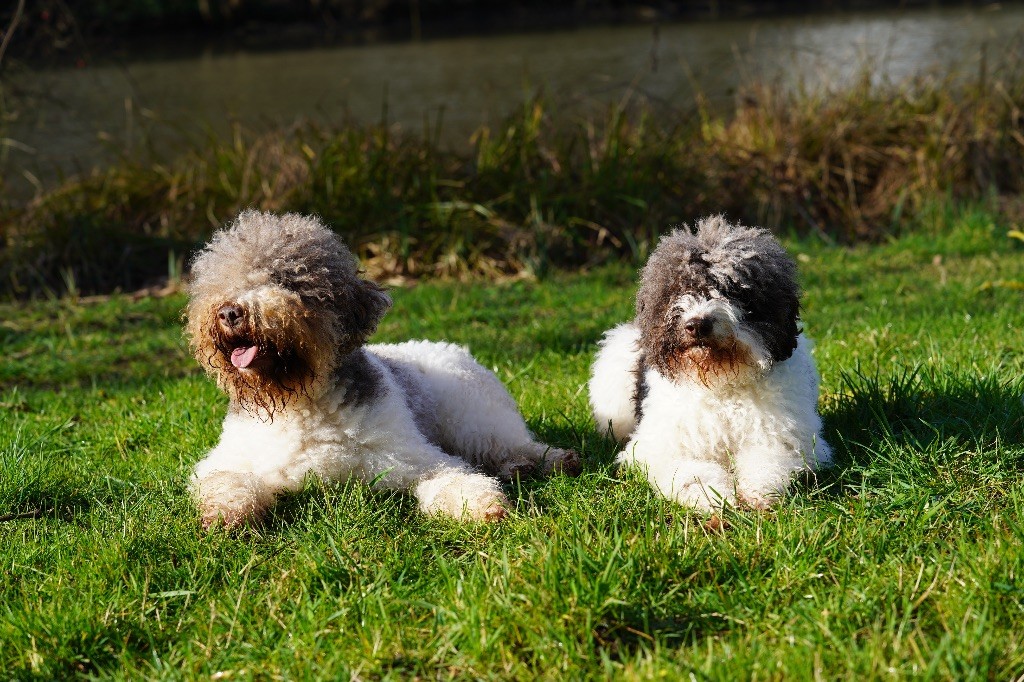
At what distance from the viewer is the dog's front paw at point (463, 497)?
3.96 meters

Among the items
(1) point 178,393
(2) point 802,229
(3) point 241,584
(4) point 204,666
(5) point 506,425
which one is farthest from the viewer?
(2) point 802,229

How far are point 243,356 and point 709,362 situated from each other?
70.9 inches

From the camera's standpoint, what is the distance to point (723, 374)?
4.05 m

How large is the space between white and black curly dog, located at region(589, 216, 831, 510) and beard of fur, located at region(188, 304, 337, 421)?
52.3 inches

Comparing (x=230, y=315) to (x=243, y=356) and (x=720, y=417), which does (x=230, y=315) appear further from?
(x=720, y=417)

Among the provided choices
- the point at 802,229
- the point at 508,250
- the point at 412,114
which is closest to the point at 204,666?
the point at 508,250

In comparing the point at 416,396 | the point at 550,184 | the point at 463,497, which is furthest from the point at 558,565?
the point at 550,184

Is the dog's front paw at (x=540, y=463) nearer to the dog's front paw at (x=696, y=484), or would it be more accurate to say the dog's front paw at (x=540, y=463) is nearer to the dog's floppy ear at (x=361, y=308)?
the dog's front paw at (x=696, y=484)

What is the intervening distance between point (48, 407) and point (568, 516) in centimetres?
375

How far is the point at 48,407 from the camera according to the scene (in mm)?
6109

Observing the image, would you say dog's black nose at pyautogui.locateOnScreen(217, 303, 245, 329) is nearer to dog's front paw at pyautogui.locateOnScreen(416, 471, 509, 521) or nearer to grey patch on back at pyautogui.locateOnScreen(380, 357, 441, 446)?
grey patch on back at pyautogui.locateOnScreen(380, 357, 441, 446)

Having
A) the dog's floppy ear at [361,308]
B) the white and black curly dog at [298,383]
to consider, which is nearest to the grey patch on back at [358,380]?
the white and black curly dog at [298,383]

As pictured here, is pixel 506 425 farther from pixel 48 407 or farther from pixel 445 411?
pixel 48 407

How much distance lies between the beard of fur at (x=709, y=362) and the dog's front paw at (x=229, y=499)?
5.58ft
